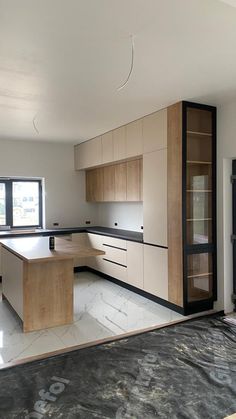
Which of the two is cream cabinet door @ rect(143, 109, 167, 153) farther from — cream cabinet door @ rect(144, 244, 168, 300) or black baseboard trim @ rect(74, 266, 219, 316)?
black baseboard trim @ rect(74, 266, 219, 316)

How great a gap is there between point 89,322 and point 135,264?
129cm

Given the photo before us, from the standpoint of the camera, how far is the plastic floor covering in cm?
214

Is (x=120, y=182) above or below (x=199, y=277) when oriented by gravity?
above

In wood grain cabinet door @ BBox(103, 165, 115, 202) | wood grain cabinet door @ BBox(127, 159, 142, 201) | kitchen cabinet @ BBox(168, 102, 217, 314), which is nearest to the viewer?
kitchen cabinet @ BBox(168, 102, 217, 314)

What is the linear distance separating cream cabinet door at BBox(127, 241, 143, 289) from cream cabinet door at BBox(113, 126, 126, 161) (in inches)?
55.2

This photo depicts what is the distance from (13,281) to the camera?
13.1ft

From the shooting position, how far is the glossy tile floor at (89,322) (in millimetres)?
3105

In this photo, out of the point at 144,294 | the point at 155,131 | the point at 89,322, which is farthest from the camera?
the point at 144,294

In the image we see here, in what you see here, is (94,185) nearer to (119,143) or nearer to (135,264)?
(119,143)

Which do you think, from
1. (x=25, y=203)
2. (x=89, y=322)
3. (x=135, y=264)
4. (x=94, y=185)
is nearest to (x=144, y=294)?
(x=135, y=264)

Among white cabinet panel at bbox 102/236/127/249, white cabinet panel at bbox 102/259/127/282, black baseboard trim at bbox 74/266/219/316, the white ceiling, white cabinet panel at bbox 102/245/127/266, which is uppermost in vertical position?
the white ceiling

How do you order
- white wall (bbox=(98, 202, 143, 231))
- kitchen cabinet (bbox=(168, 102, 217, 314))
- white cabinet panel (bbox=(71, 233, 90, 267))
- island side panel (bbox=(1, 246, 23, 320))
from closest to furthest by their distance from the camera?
island side panel (bbox=(1, 246, 23, 320)), kitchen cabinet (bbox=(168, 102, 217, 314)), white wall (bbox=(98, 202, 143, 231)), white cabinet panel (bbox=(71, 233, 90, 267))

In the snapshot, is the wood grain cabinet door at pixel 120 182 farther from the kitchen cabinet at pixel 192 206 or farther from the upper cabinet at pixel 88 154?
the kitchen cabinet at pixel 192 206

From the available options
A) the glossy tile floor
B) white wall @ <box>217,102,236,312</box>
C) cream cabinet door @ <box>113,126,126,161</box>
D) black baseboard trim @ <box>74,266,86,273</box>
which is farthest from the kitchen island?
black baseboard trim @ <box>74,266,86,273</box>
